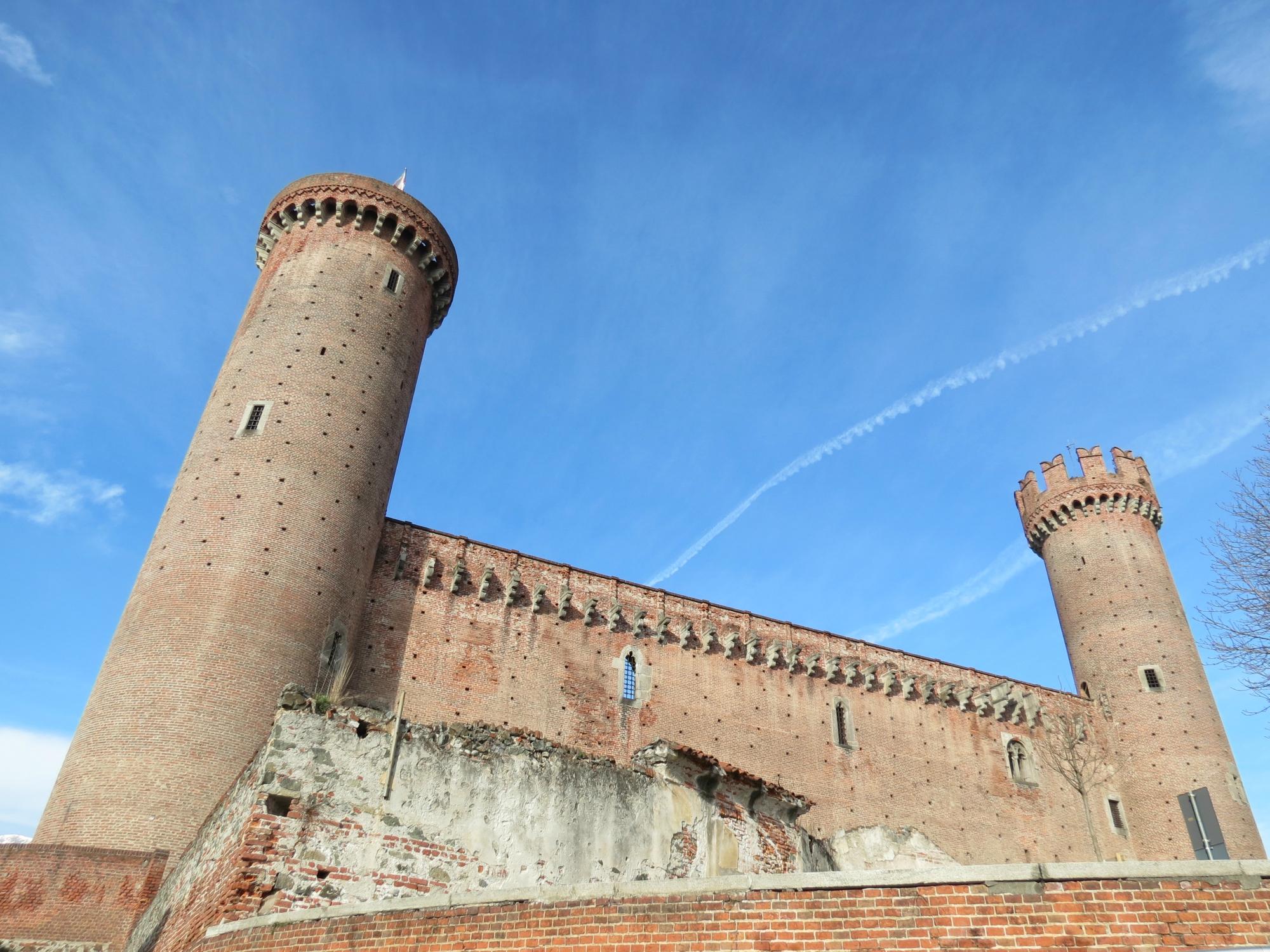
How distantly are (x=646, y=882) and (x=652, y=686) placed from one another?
15063 millimetres

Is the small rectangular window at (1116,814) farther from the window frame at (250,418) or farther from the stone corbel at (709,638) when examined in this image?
the window frame at (250,418)

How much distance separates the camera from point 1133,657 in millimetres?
28719

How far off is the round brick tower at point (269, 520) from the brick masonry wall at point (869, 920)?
8025 millimetres

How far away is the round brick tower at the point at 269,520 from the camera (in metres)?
13.8

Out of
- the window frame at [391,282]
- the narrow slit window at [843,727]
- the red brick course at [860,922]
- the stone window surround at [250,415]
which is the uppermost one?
the window frame at [391,282]

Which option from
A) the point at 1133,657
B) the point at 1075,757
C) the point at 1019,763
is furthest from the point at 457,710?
the point at 1133,657

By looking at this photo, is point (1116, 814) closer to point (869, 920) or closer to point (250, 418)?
point (869, 920)

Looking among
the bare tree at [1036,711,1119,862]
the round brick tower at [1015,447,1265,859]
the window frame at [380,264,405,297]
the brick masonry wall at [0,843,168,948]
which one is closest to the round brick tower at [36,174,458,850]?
the window frame at [380,264,405,297]

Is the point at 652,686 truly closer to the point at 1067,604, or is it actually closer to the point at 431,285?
the point at 431,285

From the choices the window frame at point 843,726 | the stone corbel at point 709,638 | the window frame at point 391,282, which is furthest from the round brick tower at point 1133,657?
the window frame at point 391,282

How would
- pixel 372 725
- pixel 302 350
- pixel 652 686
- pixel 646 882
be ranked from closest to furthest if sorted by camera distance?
pixel 646 882
pixel 372 725
pixel 302 350
pixel 652 686

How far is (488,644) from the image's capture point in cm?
1964

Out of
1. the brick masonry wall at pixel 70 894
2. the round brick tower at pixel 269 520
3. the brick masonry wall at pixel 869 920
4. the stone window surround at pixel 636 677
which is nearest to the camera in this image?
the brick masonry wall at pixel 869 920

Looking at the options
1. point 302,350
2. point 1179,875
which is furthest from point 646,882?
point 302,350
